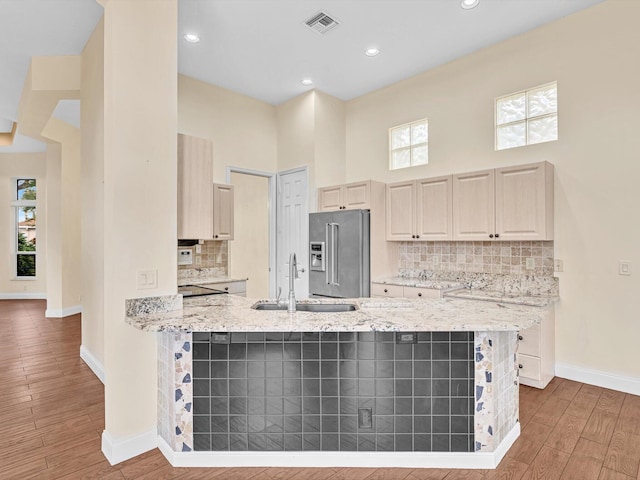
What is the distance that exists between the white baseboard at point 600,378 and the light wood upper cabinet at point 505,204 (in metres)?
1.26

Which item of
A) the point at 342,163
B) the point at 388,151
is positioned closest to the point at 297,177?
the point at 342,163

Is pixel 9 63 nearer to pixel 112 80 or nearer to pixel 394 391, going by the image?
pixel 112 80

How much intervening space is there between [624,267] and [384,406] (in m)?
2.63

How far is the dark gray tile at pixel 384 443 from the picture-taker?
209 cm

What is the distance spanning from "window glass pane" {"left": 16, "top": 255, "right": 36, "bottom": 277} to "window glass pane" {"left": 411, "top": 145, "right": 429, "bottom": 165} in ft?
28.0

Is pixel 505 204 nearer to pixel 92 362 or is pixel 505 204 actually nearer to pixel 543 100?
pixel 543 100

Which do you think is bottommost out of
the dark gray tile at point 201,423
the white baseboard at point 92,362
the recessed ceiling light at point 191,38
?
the white baseboard at point 92,362

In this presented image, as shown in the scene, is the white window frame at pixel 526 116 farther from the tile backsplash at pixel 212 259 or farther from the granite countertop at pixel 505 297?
the tile backsplash at pixel 212 259

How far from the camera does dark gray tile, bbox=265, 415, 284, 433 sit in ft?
6.90

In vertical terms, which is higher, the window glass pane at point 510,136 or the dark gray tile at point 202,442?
the window glass pane at point 510,136

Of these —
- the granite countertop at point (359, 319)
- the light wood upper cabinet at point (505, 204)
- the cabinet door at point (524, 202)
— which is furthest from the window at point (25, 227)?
the cabinet door at point (524, 202)

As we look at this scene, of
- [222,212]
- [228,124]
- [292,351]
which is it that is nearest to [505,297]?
[292,351]

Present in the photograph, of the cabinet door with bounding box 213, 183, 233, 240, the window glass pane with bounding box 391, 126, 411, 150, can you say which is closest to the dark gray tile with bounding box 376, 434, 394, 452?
the cabinet door with bounding box 213, 183, 233, 240

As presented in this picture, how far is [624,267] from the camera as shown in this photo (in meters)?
3.19
